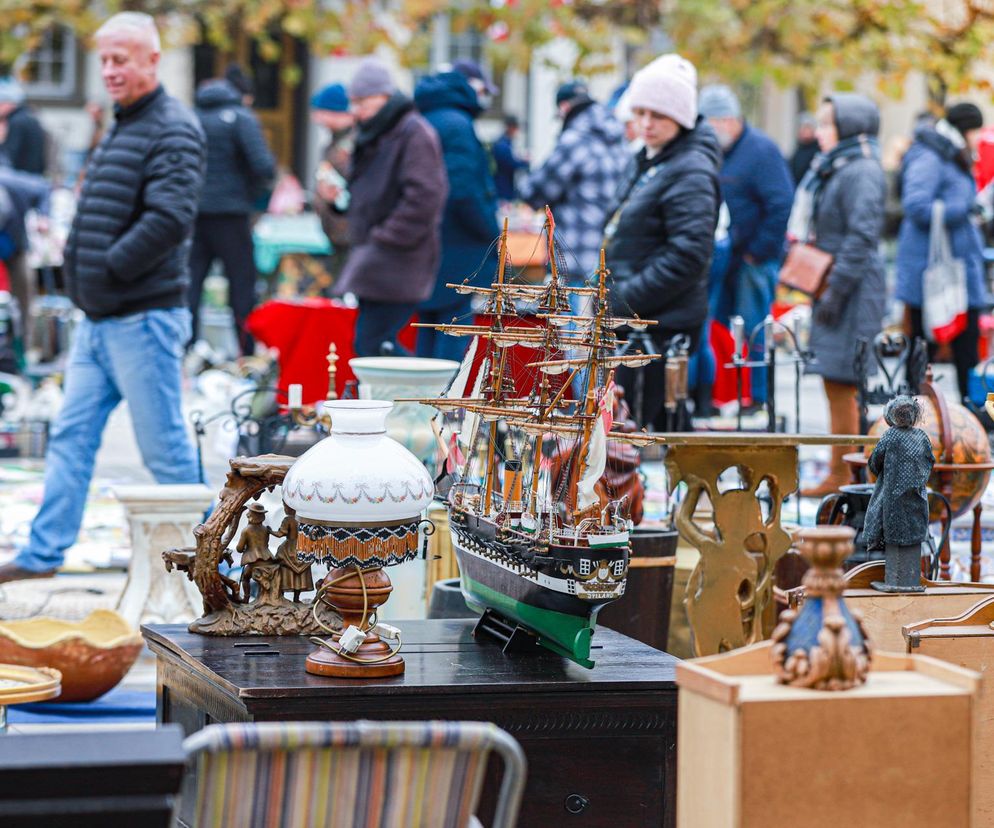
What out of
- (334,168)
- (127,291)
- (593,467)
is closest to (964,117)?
(334,168)

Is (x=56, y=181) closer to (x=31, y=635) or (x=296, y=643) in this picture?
(x=31, y=635)

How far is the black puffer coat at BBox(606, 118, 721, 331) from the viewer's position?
675 cm

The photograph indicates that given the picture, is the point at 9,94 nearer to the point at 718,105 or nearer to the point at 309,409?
the point at 718,105

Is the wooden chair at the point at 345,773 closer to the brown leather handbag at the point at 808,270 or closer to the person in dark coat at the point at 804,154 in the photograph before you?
the brown leather handbag at the point at 808,270

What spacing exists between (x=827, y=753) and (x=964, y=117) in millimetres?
8266

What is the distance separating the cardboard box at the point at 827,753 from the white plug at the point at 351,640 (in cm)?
99

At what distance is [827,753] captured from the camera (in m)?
2.74

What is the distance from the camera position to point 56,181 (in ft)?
56.7

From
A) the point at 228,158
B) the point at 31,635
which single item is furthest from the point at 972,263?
the point at 31,635

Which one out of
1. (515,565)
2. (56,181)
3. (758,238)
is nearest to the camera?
(515,565)

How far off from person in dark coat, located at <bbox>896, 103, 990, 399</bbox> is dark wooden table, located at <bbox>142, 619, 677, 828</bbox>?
262 inches

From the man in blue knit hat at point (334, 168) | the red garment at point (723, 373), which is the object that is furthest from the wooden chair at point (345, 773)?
the man in blue knit hat at point (334, 168)

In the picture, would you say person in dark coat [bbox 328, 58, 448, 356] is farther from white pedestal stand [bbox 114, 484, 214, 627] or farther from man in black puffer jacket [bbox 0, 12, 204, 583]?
white pedestal stand [bbox 114, 484, 214, 627]

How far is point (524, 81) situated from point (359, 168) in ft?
45.0
